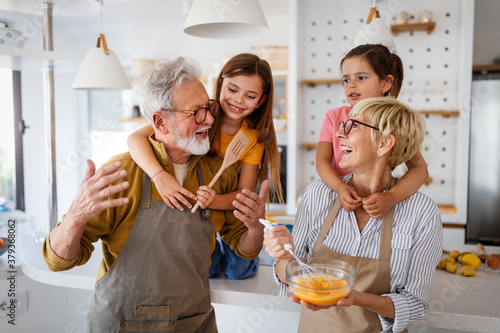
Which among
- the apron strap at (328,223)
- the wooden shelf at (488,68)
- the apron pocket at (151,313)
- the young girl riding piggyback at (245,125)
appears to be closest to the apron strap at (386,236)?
the apron strap at (328,223)

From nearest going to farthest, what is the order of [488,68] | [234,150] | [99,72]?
1. [234,150]
2. [99,72]
3. [488,68]

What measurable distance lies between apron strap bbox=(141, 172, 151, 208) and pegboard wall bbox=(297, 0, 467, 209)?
281 centimetres

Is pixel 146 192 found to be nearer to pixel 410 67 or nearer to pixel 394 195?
pixel 394 195

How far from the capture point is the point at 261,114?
1838mm

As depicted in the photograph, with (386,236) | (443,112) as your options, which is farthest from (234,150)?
(443,112)

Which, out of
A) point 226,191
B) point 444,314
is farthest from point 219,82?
point 444,314

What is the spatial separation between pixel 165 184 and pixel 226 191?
0.30m

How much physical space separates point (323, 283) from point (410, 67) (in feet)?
11.3

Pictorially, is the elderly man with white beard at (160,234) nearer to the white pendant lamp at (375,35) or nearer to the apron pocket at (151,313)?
the apron pocket at (151,313)

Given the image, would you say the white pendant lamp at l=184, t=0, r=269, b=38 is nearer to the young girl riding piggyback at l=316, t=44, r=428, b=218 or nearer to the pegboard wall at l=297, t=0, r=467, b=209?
the young girl riding piggyback at l=316, t=44, r=428, b=218

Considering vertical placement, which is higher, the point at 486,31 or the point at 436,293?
the point at 486,31

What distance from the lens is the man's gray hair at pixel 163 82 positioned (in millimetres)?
1463

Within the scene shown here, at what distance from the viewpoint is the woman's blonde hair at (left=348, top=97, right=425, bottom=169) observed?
4.63 ft

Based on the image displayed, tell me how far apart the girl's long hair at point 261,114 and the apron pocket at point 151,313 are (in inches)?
23.6
